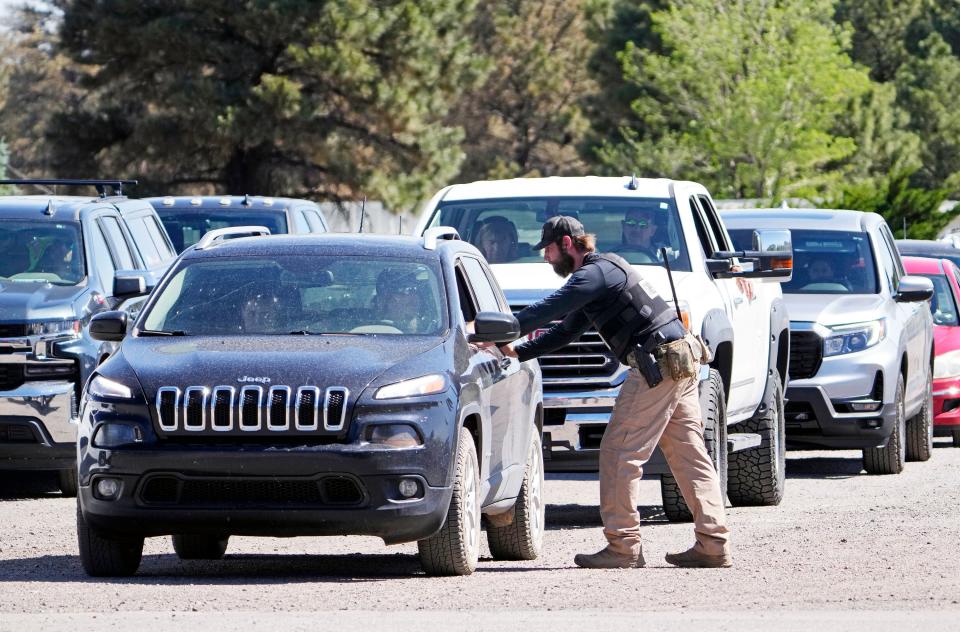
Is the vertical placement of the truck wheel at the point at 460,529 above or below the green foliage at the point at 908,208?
above

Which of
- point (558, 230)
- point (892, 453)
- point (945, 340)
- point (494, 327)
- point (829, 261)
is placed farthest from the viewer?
point (945, 340)

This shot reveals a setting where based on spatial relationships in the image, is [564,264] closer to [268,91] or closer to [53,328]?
[53,328]

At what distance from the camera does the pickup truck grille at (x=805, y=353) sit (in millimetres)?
16359

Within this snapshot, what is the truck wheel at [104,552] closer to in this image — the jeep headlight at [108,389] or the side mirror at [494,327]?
the jeep headlight at [108,389]

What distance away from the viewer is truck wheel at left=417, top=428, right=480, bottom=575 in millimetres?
9273

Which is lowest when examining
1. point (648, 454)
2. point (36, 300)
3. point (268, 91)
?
point (268, 91)

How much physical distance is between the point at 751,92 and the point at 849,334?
34.0m

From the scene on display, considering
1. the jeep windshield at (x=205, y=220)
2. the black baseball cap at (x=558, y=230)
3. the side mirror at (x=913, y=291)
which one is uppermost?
the black baseball cap at (x=558, y=230)

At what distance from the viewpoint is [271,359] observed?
9203 millimetres

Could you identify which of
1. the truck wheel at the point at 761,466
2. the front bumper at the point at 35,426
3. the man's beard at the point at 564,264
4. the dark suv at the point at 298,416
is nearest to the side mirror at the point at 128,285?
the front bumper at the point at 35,426

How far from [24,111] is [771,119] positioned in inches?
1493

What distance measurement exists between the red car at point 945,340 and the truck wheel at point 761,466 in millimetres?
6351

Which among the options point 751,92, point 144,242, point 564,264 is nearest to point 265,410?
point 564,264

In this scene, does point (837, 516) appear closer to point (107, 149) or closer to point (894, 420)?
point (894, 420)
